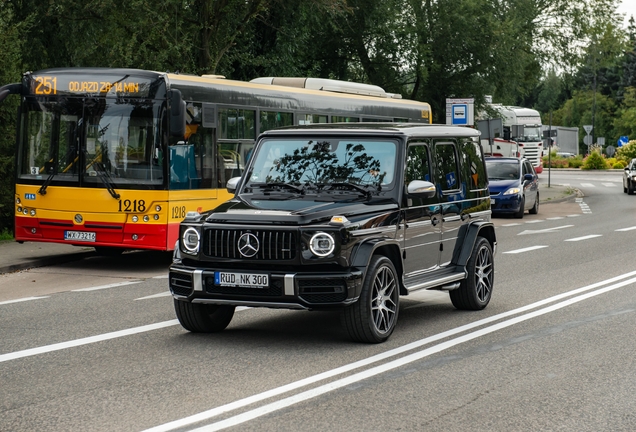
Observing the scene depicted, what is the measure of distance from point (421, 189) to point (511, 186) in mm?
20315

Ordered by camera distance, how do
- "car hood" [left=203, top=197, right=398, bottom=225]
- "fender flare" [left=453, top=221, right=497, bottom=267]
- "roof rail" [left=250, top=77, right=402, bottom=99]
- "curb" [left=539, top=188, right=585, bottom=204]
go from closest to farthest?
"car hood" [left=203, top=197, right=398, bottom=225] < "fender flare" [left=453, top=221, right=497, bottom=267] < "roof rail" [left=250, top=77, right=402, bottom=99] < "curb" [left=539, top=188, right=585, bottom=204]

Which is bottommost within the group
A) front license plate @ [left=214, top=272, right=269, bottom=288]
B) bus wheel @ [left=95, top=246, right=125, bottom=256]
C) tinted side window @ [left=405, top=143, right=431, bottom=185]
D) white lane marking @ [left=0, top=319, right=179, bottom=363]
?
bus wheel @ [left=95, top=246, right=125, bottom=256]

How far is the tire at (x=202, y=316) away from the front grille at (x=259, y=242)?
709 millimetres

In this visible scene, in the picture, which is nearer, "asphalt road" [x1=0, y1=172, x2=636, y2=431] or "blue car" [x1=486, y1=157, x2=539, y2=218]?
"asphalt road" [x1=0, y1=172, x2=636, y2=431]

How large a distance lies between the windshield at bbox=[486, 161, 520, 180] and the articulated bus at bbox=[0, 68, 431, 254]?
1463 centimetres

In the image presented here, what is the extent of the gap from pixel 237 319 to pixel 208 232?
6.20 ft

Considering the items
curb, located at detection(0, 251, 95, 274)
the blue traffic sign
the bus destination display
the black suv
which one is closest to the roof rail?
the bus destination display

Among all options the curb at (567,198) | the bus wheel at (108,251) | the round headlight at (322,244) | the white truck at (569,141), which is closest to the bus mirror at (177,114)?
the bus wheel at (108,251)

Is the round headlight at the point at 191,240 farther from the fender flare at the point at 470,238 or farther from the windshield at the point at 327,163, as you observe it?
the fender flare at the point at 470,238

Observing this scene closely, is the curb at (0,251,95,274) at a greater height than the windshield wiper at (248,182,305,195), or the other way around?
the windshield wiper at (248,182,305,195)

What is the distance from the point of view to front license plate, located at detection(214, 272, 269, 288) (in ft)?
28.3

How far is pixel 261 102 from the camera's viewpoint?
17844mm

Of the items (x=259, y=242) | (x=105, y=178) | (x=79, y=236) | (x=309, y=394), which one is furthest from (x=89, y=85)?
(x=309, y=394)

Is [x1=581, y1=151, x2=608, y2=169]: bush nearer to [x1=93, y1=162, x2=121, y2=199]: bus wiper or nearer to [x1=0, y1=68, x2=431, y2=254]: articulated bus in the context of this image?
[x1=0, y1=68, x2=431, y2=254]: articulated bus
